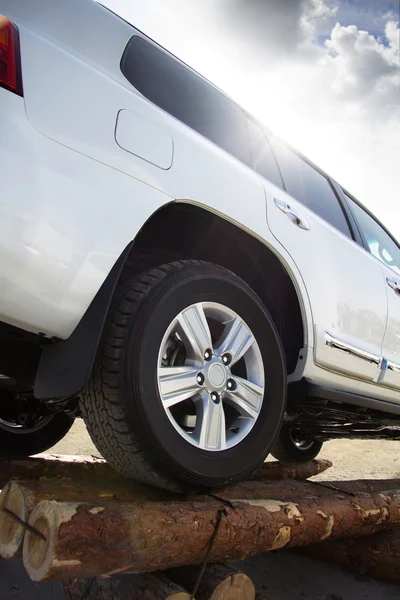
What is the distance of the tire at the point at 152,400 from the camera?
1451mm

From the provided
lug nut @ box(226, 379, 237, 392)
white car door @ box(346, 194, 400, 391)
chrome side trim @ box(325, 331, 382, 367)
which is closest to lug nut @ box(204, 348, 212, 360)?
lug nut @ box(226, 379, 237, 392)

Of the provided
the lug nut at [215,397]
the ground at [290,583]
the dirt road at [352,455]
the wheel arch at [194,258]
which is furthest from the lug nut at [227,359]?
the dirt road at [352,455]

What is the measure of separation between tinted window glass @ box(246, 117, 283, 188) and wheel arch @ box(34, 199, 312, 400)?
18.2 inches

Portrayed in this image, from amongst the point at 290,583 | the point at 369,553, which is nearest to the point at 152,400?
the point at 290,583

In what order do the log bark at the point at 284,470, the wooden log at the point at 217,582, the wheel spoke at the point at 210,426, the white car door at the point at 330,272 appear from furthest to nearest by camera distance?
1. the log bark at the point at 284,470
2. the white car door at the point at 330,272
3. the wheel spoke at the point at 210,426
4. the wooden log at the point at 217,582

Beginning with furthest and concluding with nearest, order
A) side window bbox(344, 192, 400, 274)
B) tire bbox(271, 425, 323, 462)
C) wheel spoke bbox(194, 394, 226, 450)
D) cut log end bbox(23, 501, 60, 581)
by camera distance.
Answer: tire bbox(271, 425, 323, 462)
side window bbox(344, 192, 400, 274)
wheel spoke bbox(194, 394, 226, 450)
cut log end bbox(23, 501, 60, 581)

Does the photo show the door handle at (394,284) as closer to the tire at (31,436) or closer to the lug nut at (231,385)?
the lug nut at (231,385)

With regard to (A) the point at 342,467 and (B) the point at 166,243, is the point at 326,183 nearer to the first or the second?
(B) the point at 166,243

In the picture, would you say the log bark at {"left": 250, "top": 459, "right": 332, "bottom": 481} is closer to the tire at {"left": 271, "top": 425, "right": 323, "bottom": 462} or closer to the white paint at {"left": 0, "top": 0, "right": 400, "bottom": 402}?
the tire at {"left": 271, "top": 425, "right": 323, "bottom": 462}

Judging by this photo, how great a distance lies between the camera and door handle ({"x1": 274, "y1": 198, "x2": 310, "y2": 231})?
2.13m

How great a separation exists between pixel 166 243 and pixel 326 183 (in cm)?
154

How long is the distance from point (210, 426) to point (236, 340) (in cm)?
33

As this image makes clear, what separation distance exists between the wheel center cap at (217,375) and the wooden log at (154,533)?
1.30 feet

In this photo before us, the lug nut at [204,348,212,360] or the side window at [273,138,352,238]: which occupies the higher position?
the side window at [273,138,352,238]
